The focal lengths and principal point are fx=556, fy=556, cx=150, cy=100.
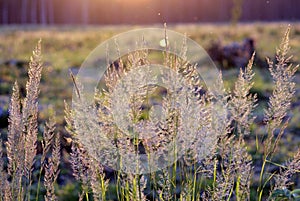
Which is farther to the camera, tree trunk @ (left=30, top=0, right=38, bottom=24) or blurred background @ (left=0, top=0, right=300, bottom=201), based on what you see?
tree trunk @ (left=30, top=0, right=38, bottom=24)

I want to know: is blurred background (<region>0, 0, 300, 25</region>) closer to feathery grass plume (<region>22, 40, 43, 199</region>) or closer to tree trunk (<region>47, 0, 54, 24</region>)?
tree trunk (<region>47, 0, 54, 24</region>)

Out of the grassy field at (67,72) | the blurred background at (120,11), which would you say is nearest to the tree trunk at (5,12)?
the blurred background at (120,11)

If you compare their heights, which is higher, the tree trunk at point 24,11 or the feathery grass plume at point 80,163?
the tree trunk at point 24,11

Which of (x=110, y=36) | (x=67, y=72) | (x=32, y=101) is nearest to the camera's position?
(x=32, y=101)

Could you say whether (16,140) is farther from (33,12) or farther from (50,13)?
(33,12)

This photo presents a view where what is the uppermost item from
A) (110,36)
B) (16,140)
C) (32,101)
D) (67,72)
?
(110,36)

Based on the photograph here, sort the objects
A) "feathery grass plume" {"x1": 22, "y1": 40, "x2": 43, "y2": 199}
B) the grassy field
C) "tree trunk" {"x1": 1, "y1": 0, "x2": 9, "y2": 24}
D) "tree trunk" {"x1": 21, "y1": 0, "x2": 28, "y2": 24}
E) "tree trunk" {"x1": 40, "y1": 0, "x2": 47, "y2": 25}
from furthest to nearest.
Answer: "tree trunk" {"x1": 21, "y1": 0, "x2": 28, "y2": 24} < "tree trunk" {"x1": 40, "y1": 0, "x2": 47, "y2": 25} < "tree trunk" {"x1": 1, "y1": 0, "x2": 9, "y2": 24} < the grassy field < "feathery grass plume" {"x1": 22, "y1": 40, "x2": 43, "y2": 199}

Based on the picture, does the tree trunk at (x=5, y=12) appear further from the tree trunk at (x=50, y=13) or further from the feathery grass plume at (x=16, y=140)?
the feathery grass plume at (x=16, y=140)

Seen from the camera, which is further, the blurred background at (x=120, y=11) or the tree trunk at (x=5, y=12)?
the tree trunk at (x=5, y=12)

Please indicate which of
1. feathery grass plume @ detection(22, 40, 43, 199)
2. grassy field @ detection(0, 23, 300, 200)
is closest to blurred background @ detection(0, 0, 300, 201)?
grassy field @ detection(0, 23, 300, 200)

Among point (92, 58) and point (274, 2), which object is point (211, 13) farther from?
point (92, 58)

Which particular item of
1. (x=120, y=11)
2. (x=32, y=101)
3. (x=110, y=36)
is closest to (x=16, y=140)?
(x=32, y=101)

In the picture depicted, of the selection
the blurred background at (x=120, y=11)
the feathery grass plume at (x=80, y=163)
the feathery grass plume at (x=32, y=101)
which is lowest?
the feathery grass plume at (x=80, y=163)

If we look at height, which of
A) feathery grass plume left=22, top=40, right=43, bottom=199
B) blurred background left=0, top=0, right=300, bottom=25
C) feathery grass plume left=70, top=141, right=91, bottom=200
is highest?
blurred background left=0, top=0, right=300, bottom=25
